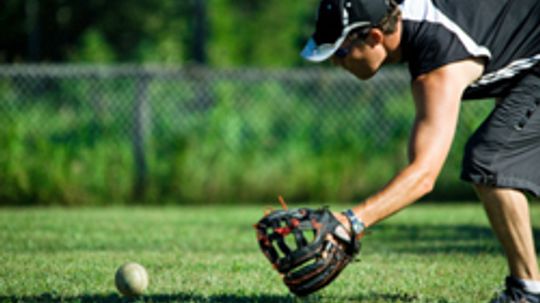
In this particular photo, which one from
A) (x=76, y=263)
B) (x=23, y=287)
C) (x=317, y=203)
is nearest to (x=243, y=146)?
(x=317, y=203)

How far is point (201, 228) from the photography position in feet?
31.1

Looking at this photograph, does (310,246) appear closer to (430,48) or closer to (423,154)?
(423,154)

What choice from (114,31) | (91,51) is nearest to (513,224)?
(91,51)

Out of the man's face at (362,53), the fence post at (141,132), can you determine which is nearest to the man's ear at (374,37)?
the man's face at (362,53)

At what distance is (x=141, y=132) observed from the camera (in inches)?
528

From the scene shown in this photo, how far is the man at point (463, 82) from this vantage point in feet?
13.5

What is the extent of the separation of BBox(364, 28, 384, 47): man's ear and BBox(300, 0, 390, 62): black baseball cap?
4cm

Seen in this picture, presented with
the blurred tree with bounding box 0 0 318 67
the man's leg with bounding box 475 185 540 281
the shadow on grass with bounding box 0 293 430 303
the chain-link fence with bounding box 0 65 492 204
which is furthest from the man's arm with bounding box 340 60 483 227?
the blurred tree with bounding box 0 0 318 67

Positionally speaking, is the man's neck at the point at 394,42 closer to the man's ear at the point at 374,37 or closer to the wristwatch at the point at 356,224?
the man's ear at the point at 374,37

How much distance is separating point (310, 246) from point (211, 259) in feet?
9.77

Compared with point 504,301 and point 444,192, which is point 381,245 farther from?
point 444,192

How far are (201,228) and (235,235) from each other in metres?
0.73

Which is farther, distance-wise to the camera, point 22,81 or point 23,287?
point 22,81

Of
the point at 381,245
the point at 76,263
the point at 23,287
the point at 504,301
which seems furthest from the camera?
the point at 381,245
